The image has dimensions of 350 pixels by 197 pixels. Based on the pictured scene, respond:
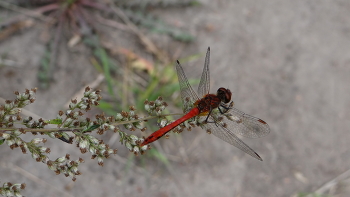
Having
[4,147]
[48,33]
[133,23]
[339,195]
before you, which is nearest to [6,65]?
[48,33]

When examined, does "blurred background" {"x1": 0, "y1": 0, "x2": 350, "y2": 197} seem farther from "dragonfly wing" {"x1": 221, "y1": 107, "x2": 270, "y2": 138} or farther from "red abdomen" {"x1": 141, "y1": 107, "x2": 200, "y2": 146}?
"red abdomen" {"x1": 141, "y1": 107, "x2": 200, "y2": 146}

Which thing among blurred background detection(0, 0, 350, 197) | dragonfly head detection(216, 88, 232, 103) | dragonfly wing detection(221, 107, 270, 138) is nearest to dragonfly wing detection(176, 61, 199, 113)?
dragonfly head detection(216, 88, 232, 103)

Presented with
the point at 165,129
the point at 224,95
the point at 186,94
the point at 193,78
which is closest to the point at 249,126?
the point at 224,95

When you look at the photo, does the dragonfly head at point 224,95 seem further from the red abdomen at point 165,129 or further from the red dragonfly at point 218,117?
the red abdomen at point 165,129

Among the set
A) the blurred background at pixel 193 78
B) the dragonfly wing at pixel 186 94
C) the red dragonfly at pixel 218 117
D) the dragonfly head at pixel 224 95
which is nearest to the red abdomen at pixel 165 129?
the red dragonfly at pixel 218 117

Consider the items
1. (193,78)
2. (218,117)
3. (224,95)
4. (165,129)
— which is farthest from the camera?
(193,78)

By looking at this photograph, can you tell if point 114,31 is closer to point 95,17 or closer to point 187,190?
point 95,17

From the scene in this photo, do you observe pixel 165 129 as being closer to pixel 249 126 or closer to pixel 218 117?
pixel 218 117
